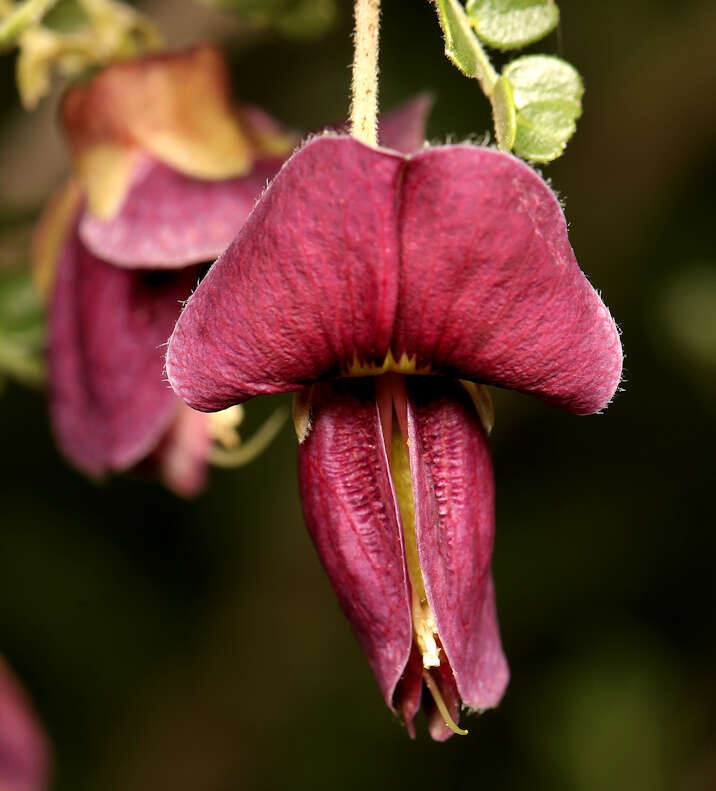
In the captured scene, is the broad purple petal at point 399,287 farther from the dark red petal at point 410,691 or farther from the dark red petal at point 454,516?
the dark red petal at point 410,691

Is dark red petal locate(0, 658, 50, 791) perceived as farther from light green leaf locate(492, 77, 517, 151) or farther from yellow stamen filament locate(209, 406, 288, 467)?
light green leaf locate(492, 77, 517, 151)

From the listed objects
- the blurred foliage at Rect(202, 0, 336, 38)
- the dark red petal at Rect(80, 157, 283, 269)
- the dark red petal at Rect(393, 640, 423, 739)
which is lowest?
the dark red petal at Rect(393, 640, 423, 739)

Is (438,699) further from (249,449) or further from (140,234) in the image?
(140,234)

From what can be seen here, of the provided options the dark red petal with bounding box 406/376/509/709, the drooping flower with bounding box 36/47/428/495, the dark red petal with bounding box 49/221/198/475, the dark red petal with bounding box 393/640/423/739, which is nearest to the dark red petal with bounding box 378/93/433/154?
the drooping flower with bounding box 36/47/428/495

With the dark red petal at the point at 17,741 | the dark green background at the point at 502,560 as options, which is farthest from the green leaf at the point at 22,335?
the dark green background at the point at 502,560

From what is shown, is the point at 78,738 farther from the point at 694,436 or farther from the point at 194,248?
the point at 194,248
